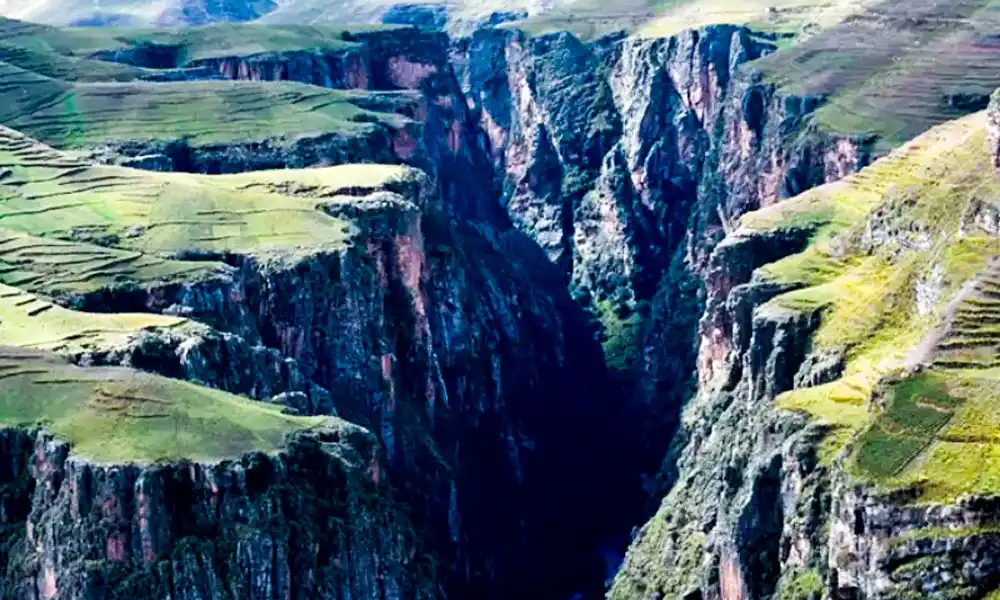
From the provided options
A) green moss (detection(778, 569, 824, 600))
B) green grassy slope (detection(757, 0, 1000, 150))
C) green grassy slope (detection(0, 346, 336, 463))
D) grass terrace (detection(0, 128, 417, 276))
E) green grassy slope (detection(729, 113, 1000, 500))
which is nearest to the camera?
green grassy slope (detection(729, 113, 1000, 500))

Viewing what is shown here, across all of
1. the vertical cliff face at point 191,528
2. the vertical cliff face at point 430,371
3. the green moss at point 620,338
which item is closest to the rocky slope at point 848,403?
the vertical cliff face at point 430,371

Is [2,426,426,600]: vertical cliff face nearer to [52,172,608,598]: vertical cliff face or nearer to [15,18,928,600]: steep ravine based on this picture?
[52,172,608,598]: vertical cliff face

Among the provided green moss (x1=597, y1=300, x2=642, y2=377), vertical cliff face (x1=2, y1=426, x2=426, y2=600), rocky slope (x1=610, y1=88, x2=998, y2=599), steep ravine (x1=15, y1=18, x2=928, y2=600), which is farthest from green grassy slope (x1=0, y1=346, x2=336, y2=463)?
green moss (x1=597, y1=300, x2=642, y2=377)

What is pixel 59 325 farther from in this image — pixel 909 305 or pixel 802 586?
pixel 909 305

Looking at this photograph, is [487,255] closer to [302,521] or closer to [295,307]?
[295,307]

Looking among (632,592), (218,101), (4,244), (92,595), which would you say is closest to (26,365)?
(92,595)

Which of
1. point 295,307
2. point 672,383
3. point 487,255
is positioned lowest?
point 672,383

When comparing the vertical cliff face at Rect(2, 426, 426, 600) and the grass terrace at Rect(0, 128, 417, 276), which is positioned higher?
the grass terrace at Rect(0, 128, 417, 276)
